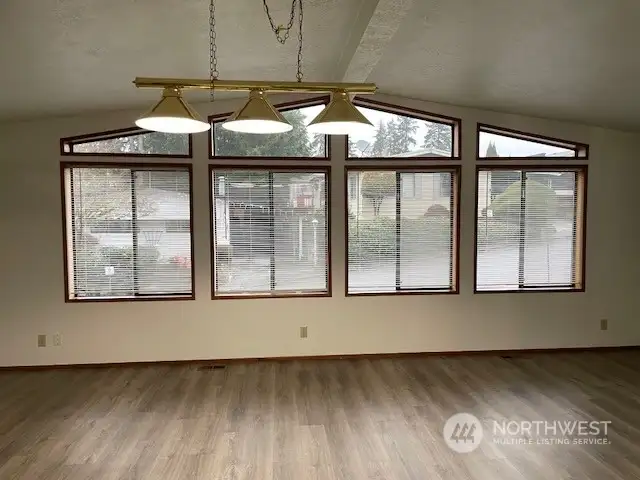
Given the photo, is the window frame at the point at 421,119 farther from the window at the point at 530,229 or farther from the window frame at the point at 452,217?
the window at the point at 530,229

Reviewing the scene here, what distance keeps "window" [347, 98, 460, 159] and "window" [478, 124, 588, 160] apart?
1.16 ft

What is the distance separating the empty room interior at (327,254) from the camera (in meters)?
3.22

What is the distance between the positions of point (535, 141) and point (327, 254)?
2751 millimetres

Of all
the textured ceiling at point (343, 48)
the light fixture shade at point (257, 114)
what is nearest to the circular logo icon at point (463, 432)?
the light fixture shade at point (257, 114)

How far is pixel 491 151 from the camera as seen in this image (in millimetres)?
5277

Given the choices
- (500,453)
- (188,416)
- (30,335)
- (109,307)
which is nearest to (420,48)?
(500,453)

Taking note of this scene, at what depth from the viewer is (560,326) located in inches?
211

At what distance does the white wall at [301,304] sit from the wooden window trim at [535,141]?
0.07m

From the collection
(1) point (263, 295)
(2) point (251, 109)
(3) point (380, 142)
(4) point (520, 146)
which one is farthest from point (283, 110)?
(2) point (251, 109)

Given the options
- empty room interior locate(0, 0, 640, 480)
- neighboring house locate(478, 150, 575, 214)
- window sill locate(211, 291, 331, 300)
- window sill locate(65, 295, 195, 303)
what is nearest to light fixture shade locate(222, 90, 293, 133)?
empty room interior locate(0, 0, 640, 480)

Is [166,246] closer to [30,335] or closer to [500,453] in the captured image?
[30,335]

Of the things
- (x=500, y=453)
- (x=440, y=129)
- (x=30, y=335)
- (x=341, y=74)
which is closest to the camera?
(x=500, y=453)

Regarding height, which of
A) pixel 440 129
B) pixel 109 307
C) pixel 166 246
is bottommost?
pixel 109 307

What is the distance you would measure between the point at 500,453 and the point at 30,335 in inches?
180
